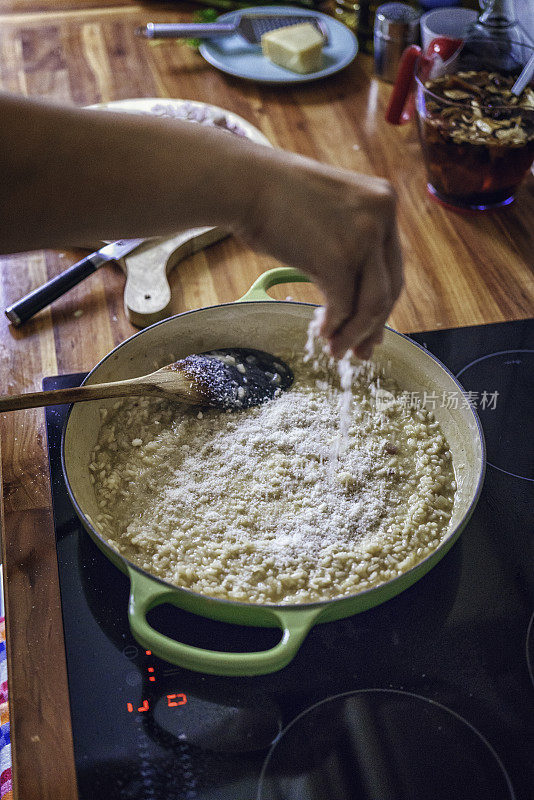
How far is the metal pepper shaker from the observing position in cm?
146

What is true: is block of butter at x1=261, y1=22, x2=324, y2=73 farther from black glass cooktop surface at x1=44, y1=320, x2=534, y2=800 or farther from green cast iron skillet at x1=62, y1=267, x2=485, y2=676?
black glass cooktop surface at x1=44, y1=320, x2=534, y2=800

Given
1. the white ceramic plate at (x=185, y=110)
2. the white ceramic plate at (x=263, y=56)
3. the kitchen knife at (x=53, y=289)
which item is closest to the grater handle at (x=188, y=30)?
the white ceramic plate at (x=263, y=56)

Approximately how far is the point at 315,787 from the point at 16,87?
1499 millimetres

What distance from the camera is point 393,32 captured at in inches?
58.4

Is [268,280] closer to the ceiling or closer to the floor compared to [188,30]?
closer to the floor

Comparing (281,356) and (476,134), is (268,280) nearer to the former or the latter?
(281,356)

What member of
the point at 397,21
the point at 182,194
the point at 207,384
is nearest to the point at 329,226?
the point at 182,194

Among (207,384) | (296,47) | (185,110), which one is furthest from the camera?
(296,47)

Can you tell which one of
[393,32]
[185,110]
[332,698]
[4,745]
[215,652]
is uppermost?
[393,32]

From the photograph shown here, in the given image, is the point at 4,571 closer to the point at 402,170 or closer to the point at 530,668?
the point at 530,668

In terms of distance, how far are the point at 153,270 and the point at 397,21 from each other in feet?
2.59

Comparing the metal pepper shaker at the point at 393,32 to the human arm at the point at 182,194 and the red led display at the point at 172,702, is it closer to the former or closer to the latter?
the human arm at the point at 182,194

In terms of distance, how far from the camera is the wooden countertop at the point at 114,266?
77 centimetres

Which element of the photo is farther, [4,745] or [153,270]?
[153,270]
